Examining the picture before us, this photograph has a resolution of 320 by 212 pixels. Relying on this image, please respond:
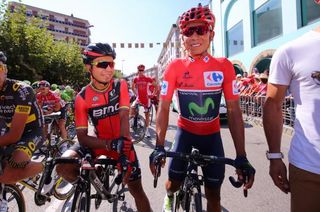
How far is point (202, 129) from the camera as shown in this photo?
9.83ft

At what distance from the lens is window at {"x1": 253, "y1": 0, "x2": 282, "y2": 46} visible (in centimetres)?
1772

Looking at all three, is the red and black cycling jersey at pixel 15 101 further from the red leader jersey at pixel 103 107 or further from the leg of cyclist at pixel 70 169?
the leg of cyclist at pixel 70 169

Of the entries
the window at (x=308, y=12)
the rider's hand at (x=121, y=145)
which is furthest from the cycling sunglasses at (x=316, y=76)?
the window at (x=308, y=12)

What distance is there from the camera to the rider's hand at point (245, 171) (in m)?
2.34

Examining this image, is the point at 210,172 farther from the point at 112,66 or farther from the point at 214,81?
the point at 112,66

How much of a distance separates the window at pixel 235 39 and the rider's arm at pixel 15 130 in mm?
22528

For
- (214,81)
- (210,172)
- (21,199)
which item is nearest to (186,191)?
(210,172)

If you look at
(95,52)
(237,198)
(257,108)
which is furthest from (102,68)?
(257,108)

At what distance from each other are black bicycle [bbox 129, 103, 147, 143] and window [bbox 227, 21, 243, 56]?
1678cm

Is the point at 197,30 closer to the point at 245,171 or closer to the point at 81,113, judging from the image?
the point at 245,171

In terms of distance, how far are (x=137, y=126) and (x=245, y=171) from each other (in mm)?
7367

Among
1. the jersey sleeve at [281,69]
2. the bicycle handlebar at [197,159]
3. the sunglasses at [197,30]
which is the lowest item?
the bicycle handlebar at [197,159]

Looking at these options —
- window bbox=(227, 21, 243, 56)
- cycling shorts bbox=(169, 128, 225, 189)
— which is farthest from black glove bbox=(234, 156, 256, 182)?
window bbox=(227, 21, 243, 56)

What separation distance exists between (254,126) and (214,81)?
33.0 ft
